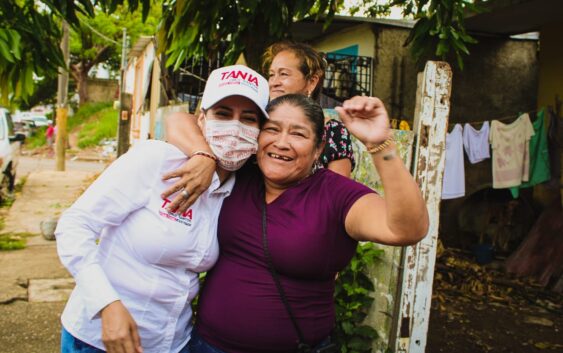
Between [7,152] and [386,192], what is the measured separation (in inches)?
394

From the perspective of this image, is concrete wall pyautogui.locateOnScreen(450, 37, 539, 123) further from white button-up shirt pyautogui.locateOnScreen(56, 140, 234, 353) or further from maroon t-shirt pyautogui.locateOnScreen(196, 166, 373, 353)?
white button-up shirt pyautogui.locateOnScreen(56, 140, 234, 353)

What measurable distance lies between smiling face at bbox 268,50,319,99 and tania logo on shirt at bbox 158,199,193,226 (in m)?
0.96

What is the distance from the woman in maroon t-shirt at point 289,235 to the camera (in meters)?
1.69

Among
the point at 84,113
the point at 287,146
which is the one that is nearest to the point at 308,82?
the point at 287,146

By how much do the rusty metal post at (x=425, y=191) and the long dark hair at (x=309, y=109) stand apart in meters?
1.04

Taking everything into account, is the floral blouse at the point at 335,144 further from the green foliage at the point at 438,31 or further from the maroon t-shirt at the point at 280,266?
the green foliage at the point at 438,31

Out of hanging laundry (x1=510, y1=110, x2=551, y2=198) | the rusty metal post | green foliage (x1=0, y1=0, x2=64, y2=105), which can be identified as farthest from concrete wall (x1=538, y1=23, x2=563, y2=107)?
green foliage (x1=0, y1=0, x2=64, y2=105)

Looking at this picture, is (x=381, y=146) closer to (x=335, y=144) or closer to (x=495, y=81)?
(x=335, y=144)

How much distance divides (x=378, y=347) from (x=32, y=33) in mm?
2680

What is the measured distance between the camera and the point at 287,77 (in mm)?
2566

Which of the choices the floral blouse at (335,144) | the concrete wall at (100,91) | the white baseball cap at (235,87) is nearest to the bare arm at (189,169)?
the white baseball cap at (235,87)

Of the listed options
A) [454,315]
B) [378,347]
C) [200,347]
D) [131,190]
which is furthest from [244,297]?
[454,315]

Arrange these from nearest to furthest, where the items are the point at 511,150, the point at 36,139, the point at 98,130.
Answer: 1. the point at 511,150
2. the point at 98,130
3. the point at 36,139

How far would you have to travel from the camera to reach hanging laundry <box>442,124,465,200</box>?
7.03 m
